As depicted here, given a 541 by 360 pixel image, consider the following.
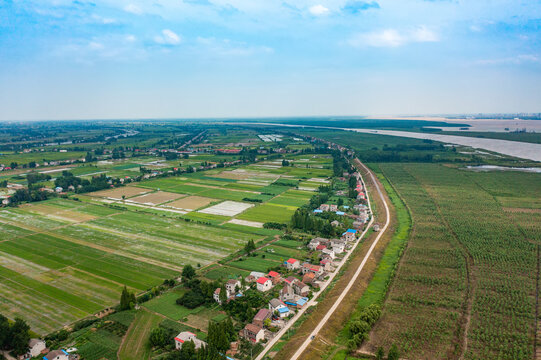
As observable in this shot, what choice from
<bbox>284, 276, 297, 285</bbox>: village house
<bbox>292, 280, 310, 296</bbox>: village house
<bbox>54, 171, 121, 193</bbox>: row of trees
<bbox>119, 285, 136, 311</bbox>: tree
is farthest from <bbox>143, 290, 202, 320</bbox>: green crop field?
<bbox>54, 171, 121, 193</bbox>: row of trees

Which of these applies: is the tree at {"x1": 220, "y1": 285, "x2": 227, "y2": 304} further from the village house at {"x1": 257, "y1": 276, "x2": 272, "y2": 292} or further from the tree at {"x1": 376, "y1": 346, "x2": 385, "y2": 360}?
the tree at {"x1": 376, "y1": 346, "x2": 385, "y2": 360}

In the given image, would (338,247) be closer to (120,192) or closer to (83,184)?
(120,192)

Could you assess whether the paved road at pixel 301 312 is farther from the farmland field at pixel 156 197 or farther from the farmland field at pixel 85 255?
the farmland field at pixel 156 197

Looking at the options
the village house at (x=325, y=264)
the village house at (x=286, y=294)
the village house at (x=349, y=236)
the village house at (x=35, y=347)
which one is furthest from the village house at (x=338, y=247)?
the village house at (x=35, y=347)

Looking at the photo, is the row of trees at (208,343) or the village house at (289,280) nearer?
the row of trees at (208,343)

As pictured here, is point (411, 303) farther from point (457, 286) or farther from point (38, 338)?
point (38, 338)

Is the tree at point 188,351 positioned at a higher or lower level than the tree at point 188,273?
lower
